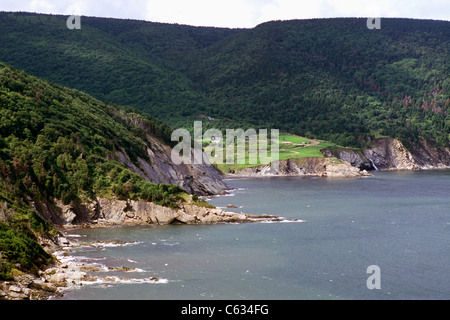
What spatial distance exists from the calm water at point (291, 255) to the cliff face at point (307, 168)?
73.4m

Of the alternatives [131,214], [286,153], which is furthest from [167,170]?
[286,153]

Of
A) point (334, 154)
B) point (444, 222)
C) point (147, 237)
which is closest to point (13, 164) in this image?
point (147, 237)

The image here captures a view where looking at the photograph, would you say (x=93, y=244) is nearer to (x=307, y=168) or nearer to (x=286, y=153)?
(x=307, y=168)

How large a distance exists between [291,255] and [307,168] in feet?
380

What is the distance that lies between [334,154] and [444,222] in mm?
105847

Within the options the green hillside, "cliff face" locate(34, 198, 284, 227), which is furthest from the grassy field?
"cliff face" locate(34, 198, 284, 227)

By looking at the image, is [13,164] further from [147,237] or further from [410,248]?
[410,248]

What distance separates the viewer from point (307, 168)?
17275 cm

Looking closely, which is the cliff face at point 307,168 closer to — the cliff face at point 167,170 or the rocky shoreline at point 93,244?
the cliff face at point 167,170

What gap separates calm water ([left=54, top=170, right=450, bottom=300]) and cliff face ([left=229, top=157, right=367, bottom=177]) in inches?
2889

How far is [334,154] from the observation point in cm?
18475

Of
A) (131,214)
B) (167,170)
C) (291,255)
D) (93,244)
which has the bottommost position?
(291,255)

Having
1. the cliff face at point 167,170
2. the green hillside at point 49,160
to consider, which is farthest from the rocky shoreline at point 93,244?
the cliff face at point 167,170
